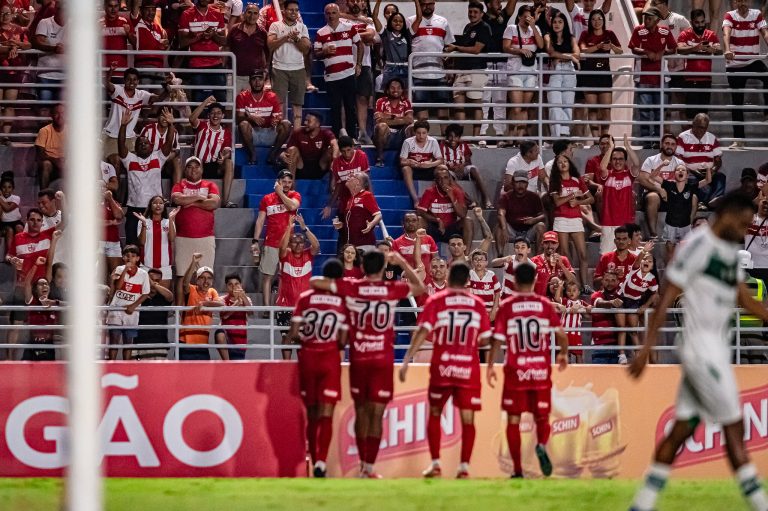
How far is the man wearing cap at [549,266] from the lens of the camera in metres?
19.1

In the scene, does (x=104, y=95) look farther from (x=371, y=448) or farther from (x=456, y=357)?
(x=456, y=357)

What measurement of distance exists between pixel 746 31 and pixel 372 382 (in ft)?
35.7

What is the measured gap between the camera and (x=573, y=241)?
68.3ft

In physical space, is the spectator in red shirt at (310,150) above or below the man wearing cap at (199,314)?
above

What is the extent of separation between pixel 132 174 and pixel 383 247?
502 cm

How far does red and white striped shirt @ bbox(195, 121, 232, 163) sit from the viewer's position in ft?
69.2

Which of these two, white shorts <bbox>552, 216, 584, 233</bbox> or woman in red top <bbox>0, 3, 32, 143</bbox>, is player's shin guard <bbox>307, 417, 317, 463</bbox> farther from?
woman in red top <bbox>0, 3, 32, 143</bbox>

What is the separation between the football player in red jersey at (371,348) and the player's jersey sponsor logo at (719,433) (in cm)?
352

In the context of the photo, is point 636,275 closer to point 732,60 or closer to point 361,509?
point 732,60

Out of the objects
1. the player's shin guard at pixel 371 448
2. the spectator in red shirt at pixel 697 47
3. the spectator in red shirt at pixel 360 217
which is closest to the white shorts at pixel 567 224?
the spectator in red shirt at pixel 360 217

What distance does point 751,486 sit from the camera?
395 inches

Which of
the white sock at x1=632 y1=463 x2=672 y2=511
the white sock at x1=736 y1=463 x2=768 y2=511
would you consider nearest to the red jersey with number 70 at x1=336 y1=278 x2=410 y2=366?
the white sock at x1=632 y1=463 x2=672 y2=511

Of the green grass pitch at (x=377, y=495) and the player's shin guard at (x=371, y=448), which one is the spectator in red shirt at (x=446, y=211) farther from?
the green grass pitch at (x=377, y=495)

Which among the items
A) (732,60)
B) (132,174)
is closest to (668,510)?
(132,174)
